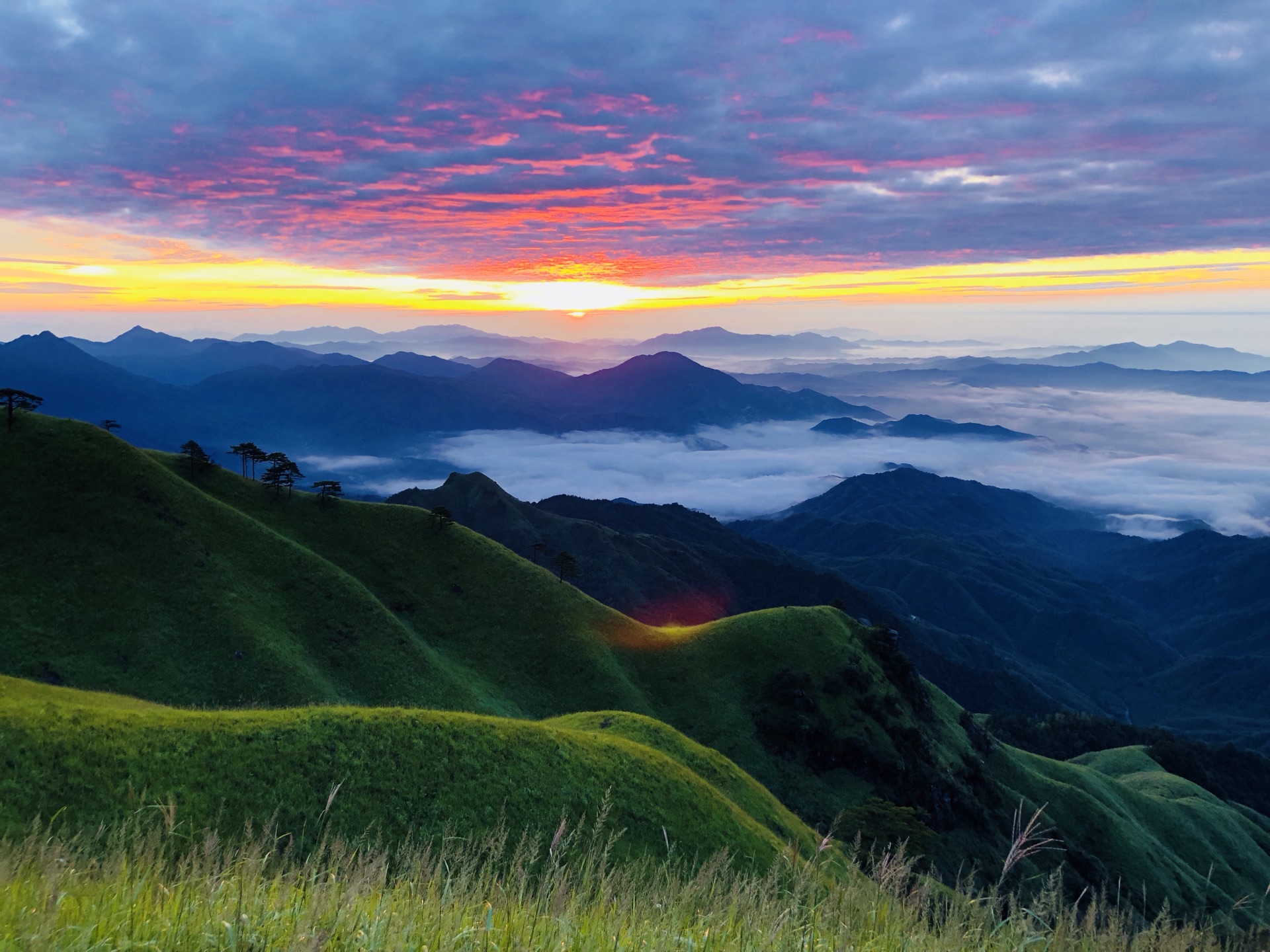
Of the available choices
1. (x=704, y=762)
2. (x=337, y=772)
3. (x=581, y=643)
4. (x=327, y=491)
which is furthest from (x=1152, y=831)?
(x=327, y=491)

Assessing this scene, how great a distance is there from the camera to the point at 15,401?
86.4 m

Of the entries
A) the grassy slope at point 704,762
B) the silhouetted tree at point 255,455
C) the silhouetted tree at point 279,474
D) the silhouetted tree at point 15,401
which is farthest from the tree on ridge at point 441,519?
the grassy slope at point 704,762

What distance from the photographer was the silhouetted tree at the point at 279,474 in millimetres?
98250

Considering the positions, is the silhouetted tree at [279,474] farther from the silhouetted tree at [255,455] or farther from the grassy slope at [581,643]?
the grassy slope at [581,643]

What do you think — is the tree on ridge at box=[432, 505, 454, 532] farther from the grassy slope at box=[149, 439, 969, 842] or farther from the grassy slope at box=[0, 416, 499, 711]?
the grassy slope at box=[0, 416, 499, 711]

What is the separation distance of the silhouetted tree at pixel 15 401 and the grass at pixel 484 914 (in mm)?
102052

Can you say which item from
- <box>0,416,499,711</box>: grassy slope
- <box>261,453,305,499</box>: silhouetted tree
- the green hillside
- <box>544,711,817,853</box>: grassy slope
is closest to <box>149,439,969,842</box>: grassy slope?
the green hillside

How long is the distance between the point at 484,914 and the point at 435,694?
69.2m

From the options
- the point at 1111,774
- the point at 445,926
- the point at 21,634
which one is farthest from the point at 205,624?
the point at 1111,774

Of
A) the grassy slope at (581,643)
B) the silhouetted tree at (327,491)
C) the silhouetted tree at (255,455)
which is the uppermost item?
the silhouetted tree at (255,455)

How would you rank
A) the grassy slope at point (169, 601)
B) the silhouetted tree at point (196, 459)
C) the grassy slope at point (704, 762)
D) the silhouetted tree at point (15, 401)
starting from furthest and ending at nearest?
the silhouetted tree at point (196, 459) → the silhouetted tree at point (15, 401) → the grassy slope at point (169, 601) → the grassy slope at point (704, 762)

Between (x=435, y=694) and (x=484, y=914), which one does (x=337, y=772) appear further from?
(x=435, y=694)

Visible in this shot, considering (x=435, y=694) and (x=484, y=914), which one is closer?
(x=484, y=914)

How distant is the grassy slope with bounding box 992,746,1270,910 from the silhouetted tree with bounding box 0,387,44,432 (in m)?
145
